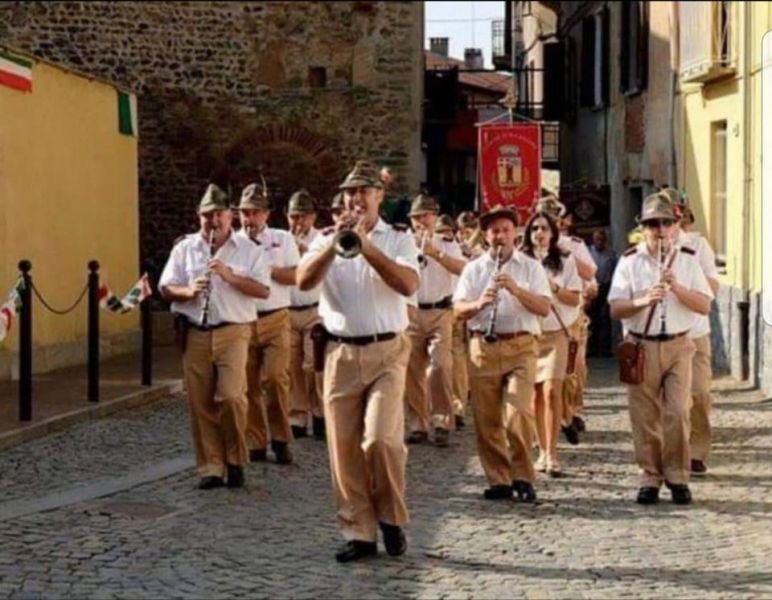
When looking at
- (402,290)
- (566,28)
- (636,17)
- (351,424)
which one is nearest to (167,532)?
(351,424)

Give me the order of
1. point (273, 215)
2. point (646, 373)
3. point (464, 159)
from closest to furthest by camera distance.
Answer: point (646, 373) < point (273, 215) < point (464, 159)

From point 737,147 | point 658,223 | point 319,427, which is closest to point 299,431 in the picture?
point 319,427

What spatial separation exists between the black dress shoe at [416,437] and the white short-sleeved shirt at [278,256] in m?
1.54

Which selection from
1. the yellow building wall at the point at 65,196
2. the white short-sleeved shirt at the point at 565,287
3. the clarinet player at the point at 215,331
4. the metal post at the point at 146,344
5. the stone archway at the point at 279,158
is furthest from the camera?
the stone archway at the point at 279,158

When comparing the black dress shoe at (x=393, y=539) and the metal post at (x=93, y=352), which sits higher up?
the metal post at (x=93, y=352)

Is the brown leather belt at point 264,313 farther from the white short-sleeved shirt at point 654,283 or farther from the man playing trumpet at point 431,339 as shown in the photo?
the white short-sleeved shirt at point 654,283

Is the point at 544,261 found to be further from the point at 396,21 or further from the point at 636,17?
the point at 396,21

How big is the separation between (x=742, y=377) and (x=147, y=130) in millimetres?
12402

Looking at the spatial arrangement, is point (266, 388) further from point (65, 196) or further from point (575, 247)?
point (65, 196)

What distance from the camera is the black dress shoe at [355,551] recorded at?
8.27 m

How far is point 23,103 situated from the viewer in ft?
56.0

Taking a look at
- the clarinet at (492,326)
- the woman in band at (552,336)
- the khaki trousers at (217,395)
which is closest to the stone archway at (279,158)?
the woman in band at (552,336)

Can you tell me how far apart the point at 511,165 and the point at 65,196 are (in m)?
6.97

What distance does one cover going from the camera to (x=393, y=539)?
8.41m
